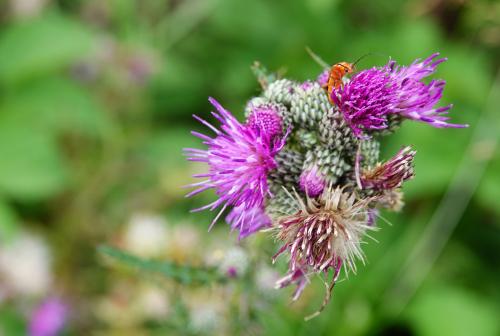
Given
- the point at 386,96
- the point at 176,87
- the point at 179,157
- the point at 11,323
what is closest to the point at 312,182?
the point at 386,96

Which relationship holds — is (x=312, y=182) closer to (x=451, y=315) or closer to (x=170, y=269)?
(x=170, y=269)

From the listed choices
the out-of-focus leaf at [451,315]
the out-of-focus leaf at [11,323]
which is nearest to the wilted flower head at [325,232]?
the out-of-focus leaf at [451,315]

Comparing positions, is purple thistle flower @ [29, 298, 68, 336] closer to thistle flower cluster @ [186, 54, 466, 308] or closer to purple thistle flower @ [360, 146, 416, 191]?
thistle flower cluster @ [186, 54, 466, 308]

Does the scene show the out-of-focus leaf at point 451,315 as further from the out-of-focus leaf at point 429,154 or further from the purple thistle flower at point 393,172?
the purple thistle flower at point 393,172

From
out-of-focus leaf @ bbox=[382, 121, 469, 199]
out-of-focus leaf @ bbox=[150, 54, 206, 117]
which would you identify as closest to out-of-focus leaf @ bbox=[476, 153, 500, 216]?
out-of-focus leaf @ bbox=[382, 121, 469, 199]

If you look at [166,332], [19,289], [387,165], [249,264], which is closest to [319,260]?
[387,165]
